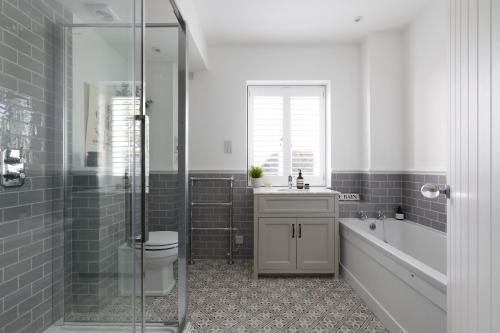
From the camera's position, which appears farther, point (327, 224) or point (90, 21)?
point (327, 224)

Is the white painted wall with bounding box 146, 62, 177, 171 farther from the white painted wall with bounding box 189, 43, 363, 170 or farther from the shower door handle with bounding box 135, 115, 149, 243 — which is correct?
the shower door handle with bounding box 135, 115, 149, 243

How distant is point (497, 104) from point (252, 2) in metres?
2.16

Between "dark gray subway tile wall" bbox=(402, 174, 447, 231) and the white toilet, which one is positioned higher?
"dark gray subway tile wall" bbox=(402, 174, 447, 231)

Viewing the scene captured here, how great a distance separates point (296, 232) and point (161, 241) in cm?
125

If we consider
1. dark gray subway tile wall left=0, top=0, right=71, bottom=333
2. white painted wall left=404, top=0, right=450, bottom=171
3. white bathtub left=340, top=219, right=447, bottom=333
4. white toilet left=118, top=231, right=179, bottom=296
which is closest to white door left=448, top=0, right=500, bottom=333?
white bathtub left=340, top=219, right=447, bottom=333

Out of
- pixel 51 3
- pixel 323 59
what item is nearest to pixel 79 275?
pixel 51 3

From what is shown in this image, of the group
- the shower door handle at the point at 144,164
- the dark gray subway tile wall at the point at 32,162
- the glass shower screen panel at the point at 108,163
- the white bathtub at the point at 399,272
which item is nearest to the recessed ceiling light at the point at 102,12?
the glass shower screen panel at the point at 108,163

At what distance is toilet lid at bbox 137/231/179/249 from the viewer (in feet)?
6.75

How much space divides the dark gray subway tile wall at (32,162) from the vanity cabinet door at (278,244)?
5.58 ft

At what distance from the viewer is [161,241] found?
2152mm

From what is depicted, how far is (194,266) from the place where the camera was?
9.61 ft

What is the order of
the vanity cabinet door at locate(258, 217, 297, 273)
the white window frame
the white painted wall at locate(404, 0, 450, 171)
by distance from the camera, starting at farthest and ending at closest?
1. the white window frame
2. the vanity cabinet door at locate(258, 217, 297, 273)
3. the white painted wall at locate(404, 0, 450, 171)

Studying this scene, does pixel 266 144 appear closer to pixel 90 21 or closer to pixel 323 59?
pixel 323 59

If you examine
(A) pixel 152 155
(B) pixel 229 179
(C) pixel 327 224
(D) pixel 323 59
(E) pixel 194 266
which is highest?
(D) pixel 323 59
